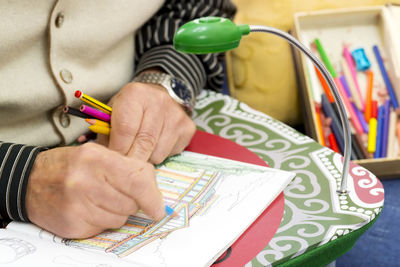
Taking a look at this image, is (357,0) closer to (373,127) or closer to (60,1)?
(373,127)

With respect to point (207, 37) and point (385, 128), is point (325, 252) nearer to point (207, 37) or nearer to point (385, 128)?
point (207, 37)

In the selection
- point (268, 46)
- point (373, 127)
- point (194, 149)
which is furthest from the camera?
point (268, 46)

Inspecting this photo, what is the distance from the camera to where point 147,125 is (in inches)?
26.1

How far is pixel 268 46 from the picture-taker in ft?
4.25

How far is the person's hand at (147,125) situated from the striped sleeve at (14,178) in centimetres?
11

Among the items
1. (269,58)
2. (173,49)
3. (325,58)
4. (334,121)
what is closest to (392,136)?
(334,121)

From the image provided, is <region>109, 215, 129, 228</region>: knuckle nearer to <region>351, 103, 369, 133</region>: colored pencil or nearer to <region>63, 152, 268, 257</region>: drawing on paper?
<region>63, 152, 268, 257</region>: drawing on paper

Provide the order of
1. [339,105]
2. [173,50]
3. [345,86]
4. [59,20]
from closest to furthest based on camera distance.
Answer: [339,105], [59,20], [173,50], [345,86]

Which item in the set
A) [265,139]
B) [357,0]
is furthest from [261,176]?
[357,0]

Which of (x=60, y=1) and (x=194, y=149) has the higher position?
(x=60, y=1)

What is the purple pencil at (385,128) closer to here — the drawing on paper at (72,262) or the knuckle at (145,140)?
the knuckle at (145,140)

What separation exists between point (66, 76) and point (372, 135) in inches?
28.2

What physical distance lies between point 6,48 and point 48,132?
A: 137mm

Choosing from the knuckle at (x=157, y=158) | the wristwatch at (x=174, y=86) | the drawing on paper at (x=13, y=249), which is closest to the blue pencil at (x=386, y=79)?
the wristwatch at (x=174, y=86)
